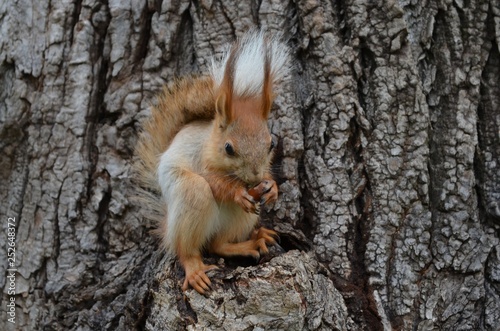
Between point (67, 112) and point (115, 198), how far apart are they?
0.34 m

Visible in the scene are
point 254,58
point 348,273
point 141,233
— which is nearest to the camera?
point 254,58

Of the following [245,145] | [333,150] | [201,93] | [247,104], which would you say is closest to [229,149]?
[245,145]

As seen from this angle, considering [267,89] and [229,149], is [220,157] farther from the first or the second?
[267,89]

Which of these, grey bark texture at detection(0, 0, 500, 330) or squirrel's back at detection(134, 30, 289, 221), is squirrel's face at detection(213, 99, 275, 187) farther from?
grey bark texture at detection(0, 0, 500, 330)

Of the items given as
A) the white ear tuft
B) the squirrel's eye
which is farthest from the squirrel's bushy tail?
the squirrel's eye

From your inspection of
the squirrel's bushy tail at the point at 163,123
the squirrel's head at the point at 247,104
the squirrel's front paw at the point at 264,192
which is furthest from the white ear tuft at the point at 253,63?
the squirrel's front paw at the point at 264,192

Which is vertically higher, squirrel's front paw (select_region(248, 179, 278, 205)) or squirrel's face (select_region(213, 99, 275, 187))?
squirrel's face (select_region(213, 99, 275, 187))

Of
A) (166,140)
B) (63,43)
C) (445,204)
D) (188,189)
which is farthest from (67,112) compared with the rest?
(445,204)

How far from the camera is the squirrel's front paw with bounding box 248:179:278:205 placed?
194 centimetres

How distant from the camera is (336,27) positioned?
2129mm

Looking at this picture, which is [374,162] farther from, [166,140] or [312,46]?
[166,140]

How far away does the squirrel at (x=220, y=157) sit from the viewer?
194cm

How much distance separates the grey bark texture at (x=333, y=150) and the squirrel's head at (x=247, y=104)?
17cm

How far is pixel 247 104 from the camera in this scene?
6.62 feet
